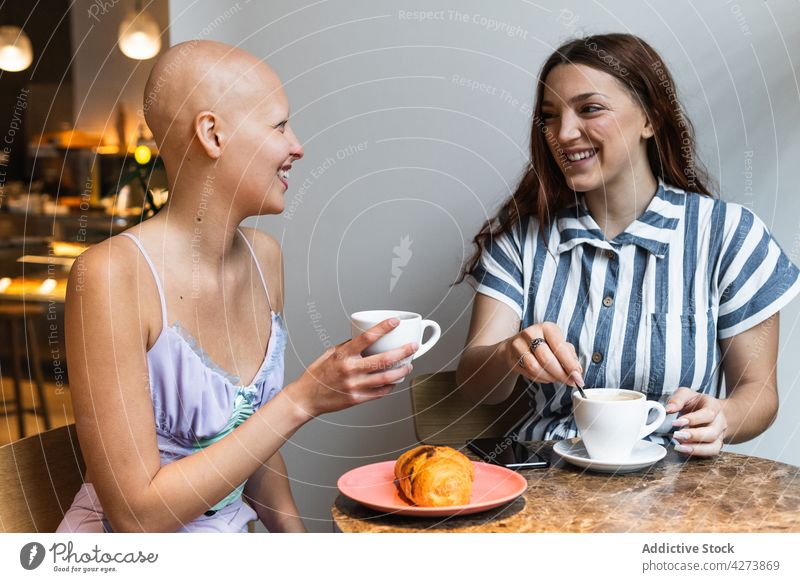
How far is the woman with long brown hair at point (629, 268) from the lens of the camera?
996mm

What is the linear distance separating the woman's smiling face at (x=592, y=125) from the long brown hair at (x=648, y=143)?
17mm

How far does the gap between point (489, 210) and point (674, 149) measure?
35cm

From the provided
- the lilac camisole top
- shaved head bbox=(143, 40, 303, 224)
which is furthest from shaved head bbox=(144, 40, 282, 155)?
the lilac camisole top

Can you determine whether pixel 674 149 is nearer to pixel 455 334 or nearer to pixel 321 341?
pixel 455 334

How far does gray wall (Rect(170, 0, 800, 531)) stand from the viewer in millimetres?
1157

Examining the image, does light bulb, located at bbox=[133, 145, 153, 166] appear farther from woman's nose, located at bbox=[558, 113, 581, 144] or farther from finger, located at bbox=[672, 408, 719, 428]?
finger, located at bbox=[672, 408, 719, 428]
